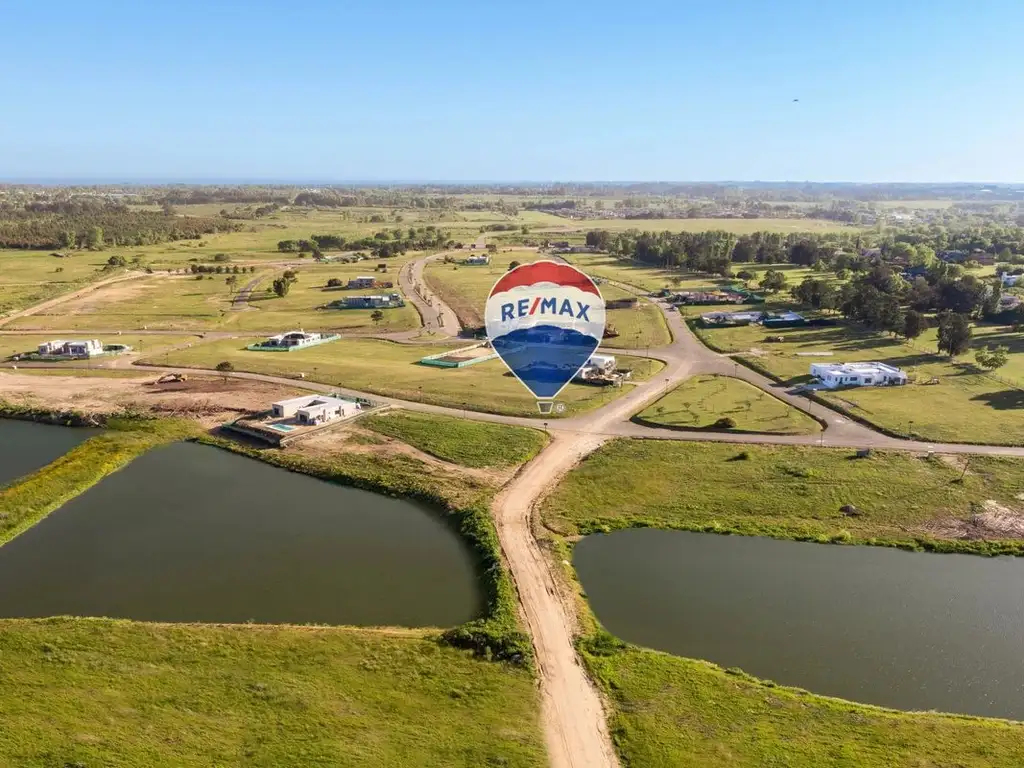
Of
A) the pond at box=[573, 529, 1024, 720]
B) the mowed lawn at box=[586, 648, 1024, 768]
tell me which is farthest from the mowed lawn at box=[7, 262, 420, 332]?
the mowed lawn at box=[586, 648, 1024, 768]

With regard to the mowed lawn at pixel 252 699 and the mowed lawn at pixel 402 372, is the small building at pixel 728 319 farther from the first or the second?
the mowed lawn at pixel 252 699

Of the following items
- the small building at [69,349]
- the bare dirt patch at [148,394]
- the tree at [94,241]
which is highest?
the tree at [94,241]

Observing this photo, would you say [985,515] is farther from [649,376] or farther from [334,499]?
[334,499]

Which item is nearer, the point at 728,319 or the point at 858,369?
the point at 858,369

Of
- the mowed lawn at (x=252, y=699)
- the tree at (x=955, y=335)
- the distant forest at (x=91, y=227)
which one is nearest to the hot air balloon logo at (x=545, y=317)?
the mowed lawn at (x=252, y=699)

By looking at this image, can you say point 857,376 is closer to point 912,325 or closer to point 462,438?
point 912,325

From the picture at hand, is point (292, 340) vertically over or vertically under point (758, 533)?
over

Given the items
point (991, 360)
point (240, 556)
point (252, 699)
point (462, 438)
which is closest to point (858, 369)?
point (991, 360)
